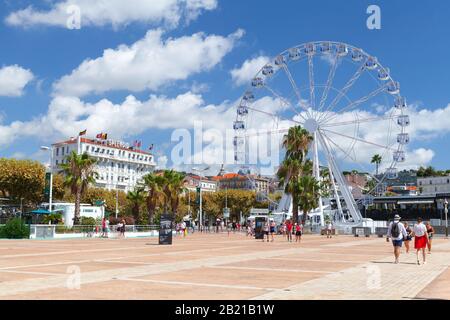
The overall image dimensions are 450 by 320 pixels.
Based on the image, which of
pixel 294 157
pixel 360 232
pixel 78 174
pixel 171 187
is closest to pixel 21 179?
pixel 171 187

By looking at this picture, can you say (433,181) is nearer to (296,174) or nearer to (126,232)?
(296,174)

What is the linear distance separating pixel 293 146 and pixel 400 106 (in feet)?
47.3

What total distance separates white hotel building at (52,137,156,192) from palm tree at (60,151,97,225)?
298 feet

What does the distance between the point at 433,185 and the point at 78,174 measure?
129 m

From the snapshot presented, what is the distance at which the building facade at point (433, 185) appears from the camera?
148500 millimetres

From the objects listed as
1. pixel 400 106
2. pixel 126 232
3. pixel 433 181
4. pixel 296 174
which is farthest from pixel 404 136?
pixel 433 181

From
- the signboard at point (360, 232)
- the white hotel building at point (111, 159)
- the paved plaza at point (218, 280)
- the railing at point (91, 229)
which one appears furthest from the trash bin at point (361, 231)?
the white hotel building at point (111, 159)

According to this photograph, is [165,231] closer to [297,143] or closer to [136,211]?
[136,211]

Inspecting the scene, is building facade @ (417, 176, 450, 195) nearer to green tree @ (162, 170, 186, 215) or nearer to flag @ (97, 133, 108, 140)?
Result: flag @ (97, 133, 108, 140)

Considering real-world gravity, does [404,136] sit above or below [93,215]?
above

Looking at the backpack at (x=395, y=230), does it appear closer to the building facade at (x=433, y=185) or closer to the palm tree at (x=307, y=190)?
the palm tree at (x=307, y=190)

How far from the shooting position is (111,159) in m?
147

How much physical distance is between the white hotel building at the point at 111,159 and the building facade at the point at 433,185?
81.9 m
